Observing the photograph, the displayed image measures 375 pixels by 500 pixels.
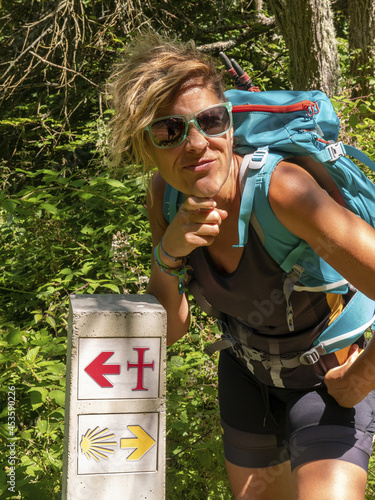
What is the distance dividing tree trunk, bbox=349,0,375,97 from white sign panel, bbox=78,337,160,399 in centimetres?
522

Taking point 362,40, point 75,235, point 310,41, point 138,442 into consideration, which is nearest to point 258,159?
point 138,442

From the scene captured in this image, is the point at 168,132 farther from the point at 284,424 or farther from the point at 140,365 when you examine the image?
the point at 284,424

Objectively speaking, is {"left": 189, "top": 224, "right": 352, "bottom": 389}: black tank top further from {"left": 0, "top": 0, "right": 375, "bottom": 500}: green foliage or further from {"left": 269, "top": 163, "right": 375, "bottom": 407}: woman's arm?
{"left": 0, "top": 0, "right": 375, "bottom": 500}: green foliage

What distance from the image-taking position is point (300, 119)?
175 cm

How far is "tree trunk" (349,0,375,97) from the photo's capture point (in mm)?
6020

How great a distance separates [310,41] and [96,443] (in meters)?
4.41

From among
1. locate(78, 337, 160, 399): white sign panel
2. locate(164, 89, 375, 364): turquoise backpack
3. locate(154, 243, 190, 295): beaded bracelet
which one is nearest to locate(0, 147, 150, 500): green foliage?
locate(154, 243, 190, 295): beaded bracelet

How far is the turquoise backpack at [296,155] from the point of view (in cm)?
163

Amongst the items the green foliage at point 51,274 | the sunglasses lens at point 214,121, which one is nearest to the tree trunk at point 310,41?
the green foliage at point 51,274

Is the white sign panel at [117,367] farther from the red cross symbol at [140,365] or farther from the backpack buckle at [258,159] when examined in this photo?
the backpack buckle at [258,159]

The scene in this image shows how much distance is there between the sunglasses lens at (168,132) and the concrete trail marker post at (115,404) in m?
0.51

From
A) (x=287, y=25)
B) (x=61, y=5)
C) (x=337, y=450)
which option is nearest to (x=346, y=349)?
(x=337, y=450)

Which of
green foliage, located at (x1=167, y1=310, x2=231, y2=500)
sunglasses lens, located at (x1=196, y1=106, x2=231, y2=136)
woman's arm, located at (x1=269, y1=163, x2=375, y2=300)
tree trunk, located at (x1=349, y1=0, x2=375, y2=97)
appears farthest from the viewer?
tree trunk, located at (x1=349, y1=0, x2=375, y2=97)

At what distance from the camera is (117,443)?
5.21 ft
